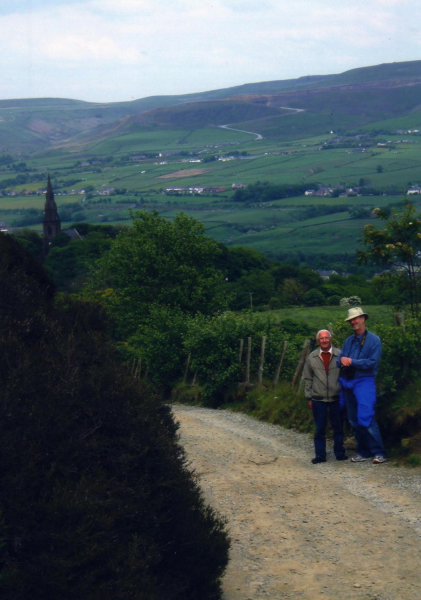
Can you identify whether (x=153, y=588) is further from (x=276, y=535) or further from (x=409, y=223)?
(x=409, y=223)

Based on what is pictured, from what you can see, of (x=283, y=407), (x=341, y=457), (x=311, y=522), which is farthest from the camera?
(x=283, y=407)

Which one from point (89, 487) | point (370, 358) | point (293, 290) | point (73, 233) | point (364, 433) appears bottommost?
point (293, 290)

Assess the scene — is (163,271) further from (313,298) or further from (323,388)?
(313,298)

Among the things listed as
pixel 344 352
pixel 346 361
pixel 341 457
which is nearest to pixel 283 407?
pixel 341 457

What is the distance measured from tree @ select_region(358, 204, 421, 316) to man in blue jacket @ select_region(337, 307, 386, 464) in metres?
7.11

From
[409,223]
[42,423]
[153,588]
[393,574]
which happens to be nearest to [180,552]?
[153,588]

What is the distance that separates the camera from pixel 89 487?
5668 millimetres

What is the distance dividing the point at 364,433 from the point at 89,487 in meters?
6.28

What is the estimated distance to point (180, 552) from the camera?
624cm

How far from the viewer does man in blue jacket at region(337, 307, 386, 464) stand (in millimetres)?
10797

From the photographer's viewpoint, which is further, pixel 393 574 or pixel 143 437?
pixel 393 574

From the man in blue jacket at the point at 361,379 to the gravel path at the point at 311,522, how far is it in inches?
14.6

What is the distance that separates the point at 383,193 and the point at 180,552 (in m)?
187

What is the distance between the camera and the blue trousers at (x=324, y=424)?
11219mm
